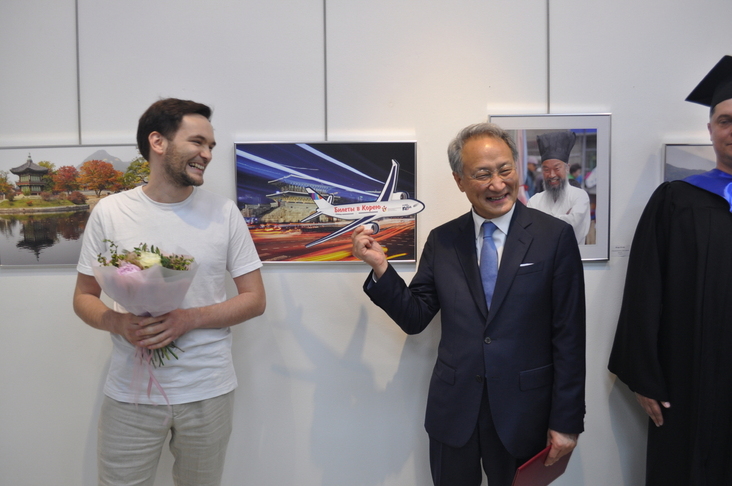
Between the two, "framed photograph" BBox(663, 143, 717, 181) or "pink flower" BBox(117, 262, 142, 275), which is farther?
"framed photograph" BBox(663, 143, 717, 181)

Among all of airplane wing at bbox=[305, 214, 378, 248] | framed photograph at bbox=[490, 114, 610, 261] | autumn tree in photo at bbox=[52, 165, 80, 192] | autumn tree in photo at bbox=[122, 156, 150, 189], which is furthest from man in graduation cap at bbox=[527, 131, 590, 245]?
autumn tree in photo at bbox=[52, 165, 80, 192]

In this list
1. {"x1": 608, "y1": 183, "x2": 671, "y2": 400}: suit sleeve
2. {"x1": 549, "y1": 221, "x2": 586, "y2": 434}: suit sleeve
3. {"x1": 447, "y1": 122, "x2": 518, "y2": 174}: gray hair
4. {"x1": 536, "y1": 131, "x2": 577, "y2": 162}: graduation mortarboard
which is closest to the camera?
{"x1": 549, "y1": 221, "x2": 586, "y2": 434}: suit sleeve

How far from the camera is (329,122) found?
2088 mm

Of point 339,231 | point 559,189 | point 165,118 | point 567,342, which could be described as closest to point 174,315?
point 165,118

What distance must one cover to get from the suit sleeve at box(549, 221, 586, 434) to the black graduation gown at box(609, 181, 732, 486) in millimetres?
497

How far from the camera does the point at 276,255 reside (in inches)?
82.5

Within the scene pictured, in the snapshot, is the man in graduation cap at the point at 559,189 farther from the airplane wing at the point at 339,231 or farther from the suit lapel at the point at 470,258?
the airplane wing at the point at 339,231

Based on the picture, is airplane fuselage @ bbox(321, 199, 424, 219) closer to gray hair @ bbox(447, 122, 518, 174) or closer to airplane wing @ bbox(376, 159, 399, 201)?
airplane wing @ bbox(376, 159, 399, 201)

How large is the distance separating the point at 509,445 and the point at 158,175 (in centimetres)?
167

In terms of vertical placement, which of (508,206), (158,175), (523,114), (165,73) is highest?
(165,73)

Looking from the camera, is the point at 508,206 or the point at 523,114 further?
the point at 523,114

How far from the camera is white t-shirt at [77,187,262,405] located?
1579mm

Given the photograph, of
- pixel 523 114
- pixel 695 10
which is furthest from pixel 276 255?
pixel 695 10

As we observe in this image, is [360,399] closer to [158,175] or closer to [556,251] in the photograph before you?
[556,251]
